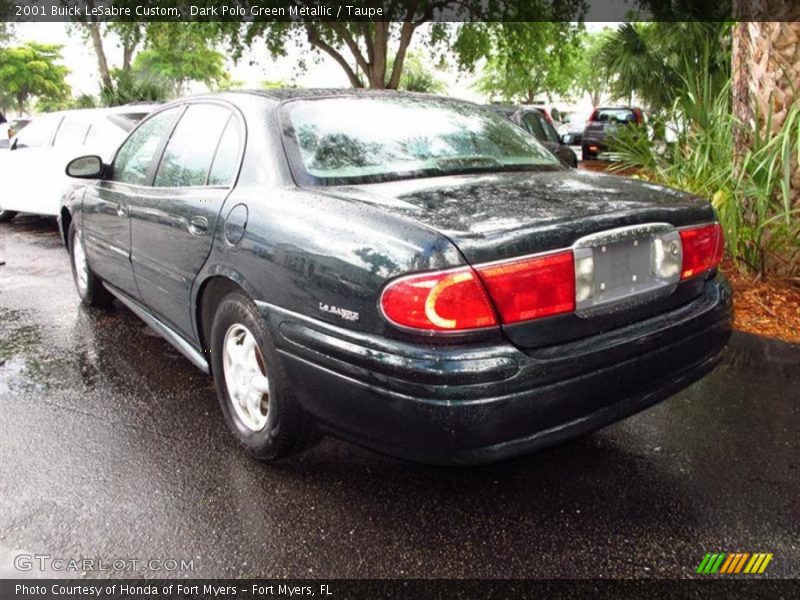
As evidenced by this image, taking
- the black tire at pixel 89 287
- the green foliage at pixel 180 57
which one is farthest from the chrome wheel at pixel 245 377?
the green foliage at pixel 180 57

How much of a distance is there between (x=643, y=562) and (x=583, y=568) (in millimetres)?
207

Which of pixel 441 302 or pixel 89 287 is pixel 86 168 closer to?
pixel 89 287

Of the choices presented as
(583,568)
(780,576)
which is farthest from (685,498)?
(583,568)

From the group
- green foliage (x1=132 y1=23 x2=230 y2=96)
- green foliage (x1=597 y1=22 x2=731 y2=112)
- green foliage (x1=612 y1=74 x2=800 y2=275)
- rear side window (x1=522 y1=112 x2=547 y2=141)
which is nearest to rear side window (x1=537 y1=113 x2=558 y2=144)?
rear side window (x1=522 y1=112 x2=547 y2=141)

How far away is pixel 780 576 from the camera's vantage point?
6.67 feet

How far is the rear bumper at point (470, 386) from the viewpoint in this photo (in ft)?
6.25

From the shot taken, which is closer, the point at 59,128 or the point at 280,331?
the point at 280,331

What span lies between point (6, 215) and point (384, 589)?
9.59 meters

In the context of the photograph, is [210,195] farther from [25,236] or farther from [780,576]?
[25,236]

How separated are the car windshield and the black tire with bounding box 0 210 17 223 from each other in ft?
27.1

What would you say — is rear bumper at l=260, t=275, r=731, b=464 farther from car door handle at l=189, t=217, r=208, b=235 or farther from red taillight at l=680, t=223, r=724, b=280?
car door handle at l=189, t=217, r=208, b=235

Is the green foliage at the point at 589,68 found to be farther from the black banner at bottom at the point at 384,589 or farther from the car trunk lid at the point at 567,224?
the black banner at bottom at the point at 384,589

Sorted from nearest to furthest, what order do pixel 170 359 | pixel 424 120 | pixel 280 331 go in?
pixel 280 331 < pixel 424 120 < pixel 170 359
